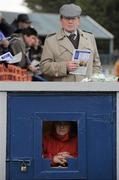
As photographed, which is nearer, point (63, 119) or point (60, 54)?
point (63, 119)

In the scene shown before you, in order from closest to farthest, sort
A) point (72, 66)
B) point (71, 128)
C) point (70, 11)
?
point (71, 128)
point (72, 66)
point (70, 11)

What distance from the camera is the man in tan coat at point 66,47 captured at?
5.26m

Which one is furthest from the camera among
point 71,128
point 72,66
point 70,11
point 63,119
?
point 70,11

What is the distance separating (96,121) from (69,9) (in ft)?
3.92

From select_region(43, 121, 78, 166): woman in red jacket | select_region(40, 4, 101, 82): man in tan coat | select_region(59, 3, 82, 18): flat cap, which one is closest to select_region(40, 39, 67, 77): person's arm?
select_region(40, 4, 101, 82): man in tan coat

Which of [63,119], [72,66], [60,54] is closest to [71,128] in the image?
[63,119]

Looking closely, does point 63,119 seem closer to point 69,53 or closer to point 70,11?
point 69,53

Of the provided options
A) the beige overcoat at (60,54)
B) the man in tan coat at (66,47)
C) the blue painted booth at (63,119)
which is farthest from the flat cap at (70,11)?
the blue painted booth at (63,119)

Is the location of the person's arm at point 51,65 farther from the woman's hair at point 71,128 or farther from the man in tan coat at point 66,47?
the woman's hair at point 71,128

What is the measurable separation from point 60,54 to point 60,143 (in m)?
0.95

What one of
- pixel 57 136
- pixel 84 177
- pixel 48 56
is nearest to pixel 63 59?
pixel 48 56

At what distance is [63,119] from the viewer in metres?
4.57

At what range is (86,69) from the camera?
5.36 m

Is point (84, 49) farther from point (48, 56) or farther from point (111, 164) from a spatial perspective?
point (111, 164)
